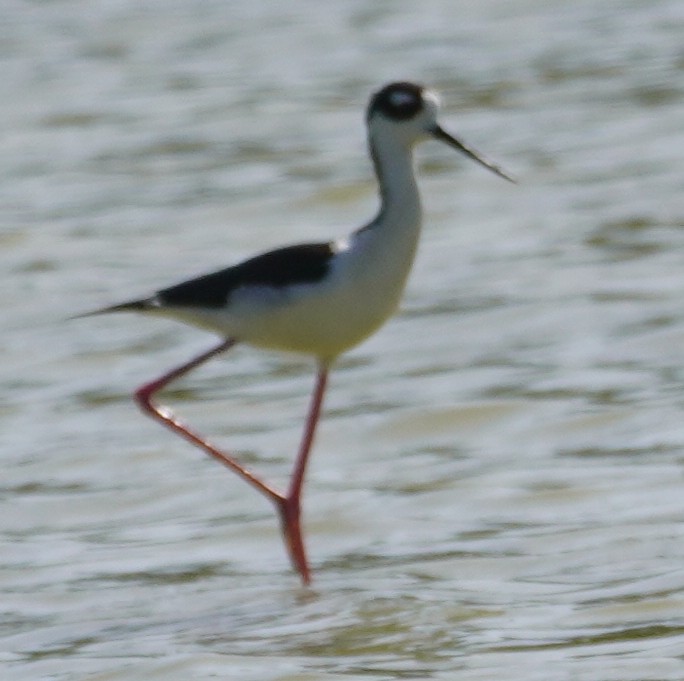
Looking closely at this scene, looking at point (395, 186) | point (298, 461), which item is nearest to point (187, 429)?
point (298, 461)

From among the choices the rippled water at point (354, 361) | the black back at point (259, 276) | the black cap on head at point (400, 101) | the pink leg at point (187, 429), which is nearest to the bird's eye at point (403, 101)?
the black cap on head at point (400, 101)

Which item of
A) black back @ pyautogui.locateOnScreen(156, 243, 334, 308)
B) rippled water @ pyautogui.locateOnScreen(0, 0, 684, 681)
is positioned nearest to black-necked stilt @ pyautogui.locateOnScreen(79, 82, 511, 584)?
black back @ pyautogui.locateOnScreen(156, 243, 334, 308)

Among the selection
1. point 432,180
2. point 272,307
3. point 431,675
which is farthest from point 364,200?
point 431,675

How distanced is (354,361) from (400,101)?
2559mm

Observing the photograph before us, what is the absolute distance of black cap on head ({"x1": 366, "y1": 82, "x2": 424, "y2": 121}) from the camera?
5996mm

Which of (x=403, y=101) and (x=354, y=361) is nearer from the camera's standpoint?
(x=403, y=101)

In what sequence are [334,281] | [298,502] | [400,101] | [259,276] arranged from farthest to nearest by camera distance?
[298,502] → [400,101] → [259,276] → [334,281]

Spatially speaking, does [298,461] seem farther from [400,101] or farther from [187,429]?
[400,101]

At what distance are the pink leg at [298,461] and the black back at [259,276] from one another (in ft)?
0.70

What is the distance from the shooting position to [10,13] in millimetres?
15109

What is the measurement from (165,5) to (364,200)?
4.69 metres

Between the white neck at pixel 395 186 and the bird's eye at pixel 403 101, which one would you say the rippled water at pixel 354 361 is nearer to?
the white neck at pixel 395 186

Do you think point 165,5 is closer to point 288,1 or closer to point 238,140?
point 288,1

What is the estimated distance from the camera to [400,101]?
600 centimetres
